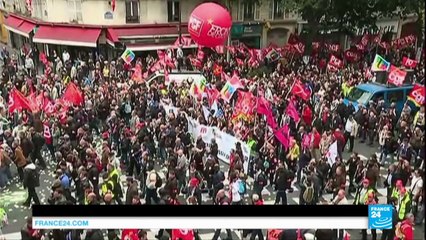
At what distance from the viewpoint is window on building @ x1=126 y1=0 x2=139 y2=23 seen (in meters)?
27.8

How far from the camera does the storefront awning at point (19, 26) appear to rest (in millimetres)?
28922

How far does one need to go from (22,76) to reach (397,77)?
13727 mm

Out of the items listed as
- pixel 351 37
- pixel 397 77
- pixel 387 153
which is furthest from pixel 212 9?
pixel 351 37

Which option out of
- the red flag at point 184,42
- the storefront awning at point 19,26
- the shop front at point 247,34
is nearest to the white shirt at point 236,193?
the red flag at point 184,42

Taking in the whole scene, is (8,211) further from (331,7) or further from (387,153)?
(331,7)

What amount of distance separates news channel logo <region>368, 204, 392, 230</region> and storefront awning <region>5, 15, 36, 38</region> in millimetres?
27724

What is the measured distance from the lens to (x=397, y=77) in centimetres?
1619

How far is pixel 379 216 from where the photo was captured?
351 centimetres

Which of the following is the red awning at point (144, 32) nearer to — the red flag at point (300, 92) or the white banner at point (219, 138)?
the red flag at point (300, 92)

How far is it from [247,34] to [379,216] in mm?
27218

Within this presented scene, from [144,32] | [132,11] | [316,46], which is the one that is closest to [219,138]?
[316,46]

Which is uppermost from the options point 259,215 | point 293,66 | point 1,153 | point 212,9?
point 259,215

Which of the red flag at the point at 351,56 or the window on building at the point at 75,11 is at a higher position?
the window on building at the point at 75,11

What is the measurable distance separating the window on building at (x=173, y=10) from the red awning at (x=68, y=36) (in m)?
3.78
